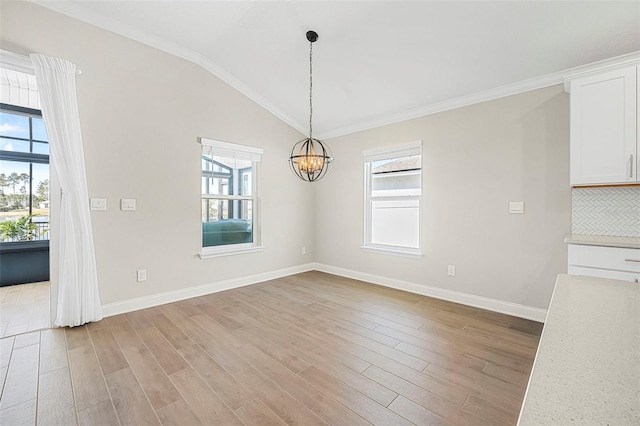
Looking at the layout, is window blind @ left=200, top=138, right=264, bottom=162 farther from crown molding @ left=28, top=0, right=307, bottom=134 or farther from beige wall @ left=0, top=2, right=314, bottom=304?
crown molding @ left=28, top=0, right=307, bottom=134

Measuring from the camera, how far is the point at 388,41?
2.93m

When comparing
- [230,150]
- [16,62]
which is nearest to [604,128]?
[230,150]

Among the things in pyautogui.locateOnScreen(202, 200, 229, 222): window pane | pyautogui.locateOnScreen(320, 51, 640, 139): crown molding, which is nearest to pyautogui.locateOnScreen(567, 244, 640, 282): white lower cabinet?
pyautogui.locateOnScreen(320, 51, 640, 139): crown molding

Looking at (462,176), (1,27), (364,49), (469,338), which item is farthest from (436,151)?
(1,27)

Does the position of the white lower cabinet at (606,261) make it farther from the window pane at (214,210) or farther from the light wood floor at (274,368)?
the window pane at (214,210)

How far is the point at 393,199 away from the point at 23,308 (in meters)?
4.88

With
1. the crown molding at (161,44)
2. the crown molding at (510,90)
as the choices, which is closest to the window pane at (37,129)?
the crown molding at (161,44)

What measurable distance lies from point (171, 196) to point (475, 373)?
365 cm

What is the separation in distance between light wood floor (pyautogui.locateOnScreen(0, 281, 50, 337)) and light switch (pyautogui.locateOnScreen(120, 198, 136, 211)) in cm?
135

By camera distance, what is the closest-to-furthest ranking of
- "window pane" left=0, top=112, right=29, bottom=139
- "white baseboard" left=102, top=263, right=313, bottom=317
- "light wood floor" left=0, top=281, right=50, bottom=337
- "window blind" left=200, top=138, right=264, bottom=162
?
"light wood floor" left=0, top=281, right=50, bottom=337 → "white baseboard" left=102, top=263, right=313, bottom=317 → "window blind" left=200, top=138, right=264, bottom=162 → "window pane" left=0, top=112, right=29, bottom=139

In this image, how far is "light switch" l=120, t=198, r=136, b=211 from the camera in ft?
10.6

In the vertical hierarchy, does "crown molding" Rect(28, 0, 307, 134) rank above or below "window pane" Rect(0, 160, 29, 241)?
above

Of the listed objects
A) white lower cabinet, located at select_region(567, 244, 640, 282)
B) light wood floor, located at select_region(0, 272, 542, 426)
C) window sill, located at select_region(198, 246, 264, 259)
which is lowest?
light wood floor, located at select_region(0, 272, 542, 426)

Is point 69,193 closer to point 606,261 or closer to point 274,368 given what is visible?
point 274,368
